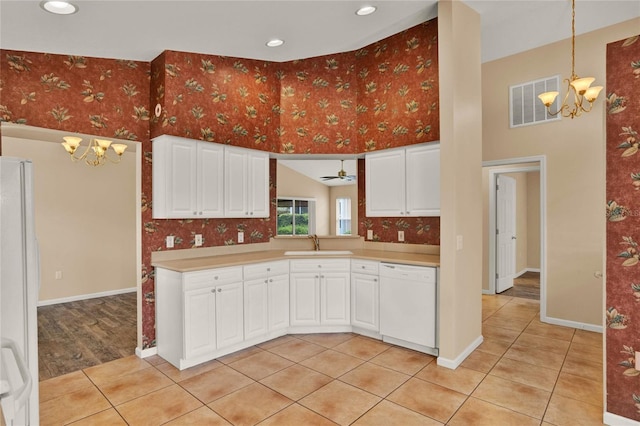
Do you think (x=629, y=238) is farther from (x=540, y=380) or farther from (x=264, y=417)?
(x=264, y=417)

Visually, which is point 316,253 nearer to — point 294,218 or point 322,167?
point 294,218

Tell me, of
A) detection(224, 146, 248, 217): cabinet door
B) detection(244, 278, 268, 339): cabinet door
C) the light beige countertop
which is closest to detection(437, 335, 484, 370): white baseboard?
the light beige countertop

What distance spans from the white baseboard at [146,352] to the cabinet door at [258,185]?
5.49 feet

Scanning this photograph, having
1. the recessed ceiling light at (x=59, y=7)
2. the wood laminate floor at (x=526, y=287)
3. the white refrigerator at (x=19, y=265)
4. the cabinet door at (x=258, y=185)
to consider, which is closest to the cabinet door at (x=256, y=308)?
the cabinet door at (x=258, y=185)

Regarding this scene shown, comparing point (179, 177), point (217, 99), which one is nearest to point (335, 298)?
point (179, 177)

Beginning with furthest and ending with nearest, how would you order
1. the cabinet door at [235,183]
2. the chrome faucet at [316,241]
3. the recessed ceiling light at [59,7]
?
1. the chrome faucet at [316,241]
2. the cabinet door at [235,183]
3. the recessed ceiling light at [59,7]

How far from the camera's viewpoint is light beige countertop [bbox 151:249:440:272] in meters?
3.23

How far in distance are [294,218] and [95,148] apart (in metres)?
2.74

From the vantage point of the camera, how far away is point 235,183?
3.90 m

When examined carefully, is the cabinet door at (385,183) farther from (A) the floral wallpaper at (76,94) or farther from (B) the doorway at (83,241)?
(B) the doorway at (83,241)

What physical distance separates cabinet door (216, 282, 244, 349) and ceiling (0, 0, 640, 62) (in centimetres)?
236

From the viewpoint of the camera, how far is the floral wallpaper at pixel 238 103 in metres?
3.19

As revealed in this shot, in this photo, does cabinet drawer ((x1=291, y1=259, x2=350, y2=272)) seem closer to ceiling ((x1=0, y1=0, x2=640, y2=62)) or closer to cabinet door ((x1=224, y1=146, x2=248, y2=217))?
cabinet door ((x1=224, y1=146, x2=248, y2=217))

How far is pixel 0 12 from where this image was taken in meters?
2.62
